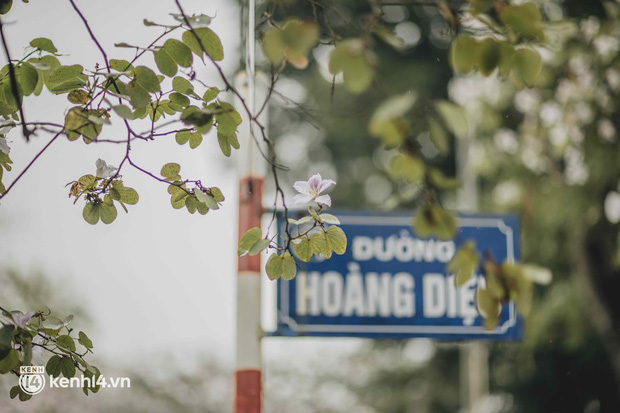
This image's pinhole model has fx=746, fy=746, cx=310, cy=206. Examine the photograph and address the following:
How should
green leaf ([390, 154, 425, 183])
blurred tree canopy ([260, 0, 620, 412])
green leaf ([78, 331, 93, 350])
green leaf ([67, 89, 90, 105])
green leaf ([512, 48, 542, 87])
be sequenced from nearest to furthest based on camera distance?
green leaf ([390, 154, 425, 183])
green leaf ([512, 48, 542, 87])
green leaf ([67, 89, 90, 105])
green leaf ([78, 331, 93, 350])
blurred tree canopy ([260, 0, 620, 412])

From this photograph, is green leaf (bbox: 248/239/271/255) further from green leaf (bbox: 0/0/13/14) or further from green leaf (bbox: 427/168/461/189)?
green leaf (bbox: 0/0/13/14)

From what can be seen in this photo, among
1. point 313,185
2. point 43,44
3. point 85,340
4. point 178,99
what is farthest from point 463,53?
point 85,340

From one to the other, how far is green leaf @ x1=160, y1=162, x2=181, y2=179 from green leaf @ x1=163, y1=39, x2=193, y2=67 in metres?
0.25

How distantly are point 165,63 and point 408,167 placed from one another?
0.72 m

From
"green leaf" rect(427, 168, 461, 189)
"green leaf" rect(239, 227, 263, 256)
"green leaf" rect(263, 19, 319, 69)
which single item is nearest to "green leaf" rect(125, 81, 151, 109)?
"green leaf" rect(239, 227, 263, 256)

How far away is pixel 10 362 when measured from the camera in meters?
1.50

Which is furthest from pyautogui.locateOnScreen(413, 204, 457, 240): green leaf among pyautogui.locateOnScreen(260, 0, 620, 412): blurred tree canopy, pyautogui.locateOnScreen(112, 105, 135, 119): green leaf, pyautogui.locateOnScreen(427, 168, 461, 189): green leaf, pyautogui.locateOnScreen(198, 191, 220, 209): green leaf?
pyautogui.locateOnScreen(260, 0, 620, 412): blurred tree canopy

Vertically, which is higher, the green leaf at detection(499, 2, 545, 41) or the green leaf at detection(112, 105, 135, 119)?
the green leaf at detection(499, 2, 545, 41)

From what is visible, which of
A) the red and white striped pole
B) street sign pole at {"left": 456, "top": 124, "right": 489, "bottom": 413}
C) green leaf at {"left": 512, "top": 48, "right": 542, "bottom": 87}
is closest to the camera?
green leaf at {"left": 512, "top": 48, "right": 542, "bottom": 87}

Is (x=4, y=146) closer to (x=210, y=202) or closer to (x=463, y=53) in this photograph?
(x=210, y=202)

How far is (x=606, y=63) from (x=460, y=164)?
5329 millimetres

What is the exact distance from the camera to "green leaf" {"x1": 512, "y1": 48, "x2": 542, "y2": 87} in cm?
108

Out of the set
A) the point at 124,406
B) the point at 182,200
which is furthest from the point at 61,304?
the point at 182,200

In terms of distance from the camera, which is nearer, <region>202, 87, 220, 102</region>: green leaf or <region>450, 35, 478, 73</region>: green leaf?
<region>450, 35, 478, 73</region>: green leaf
